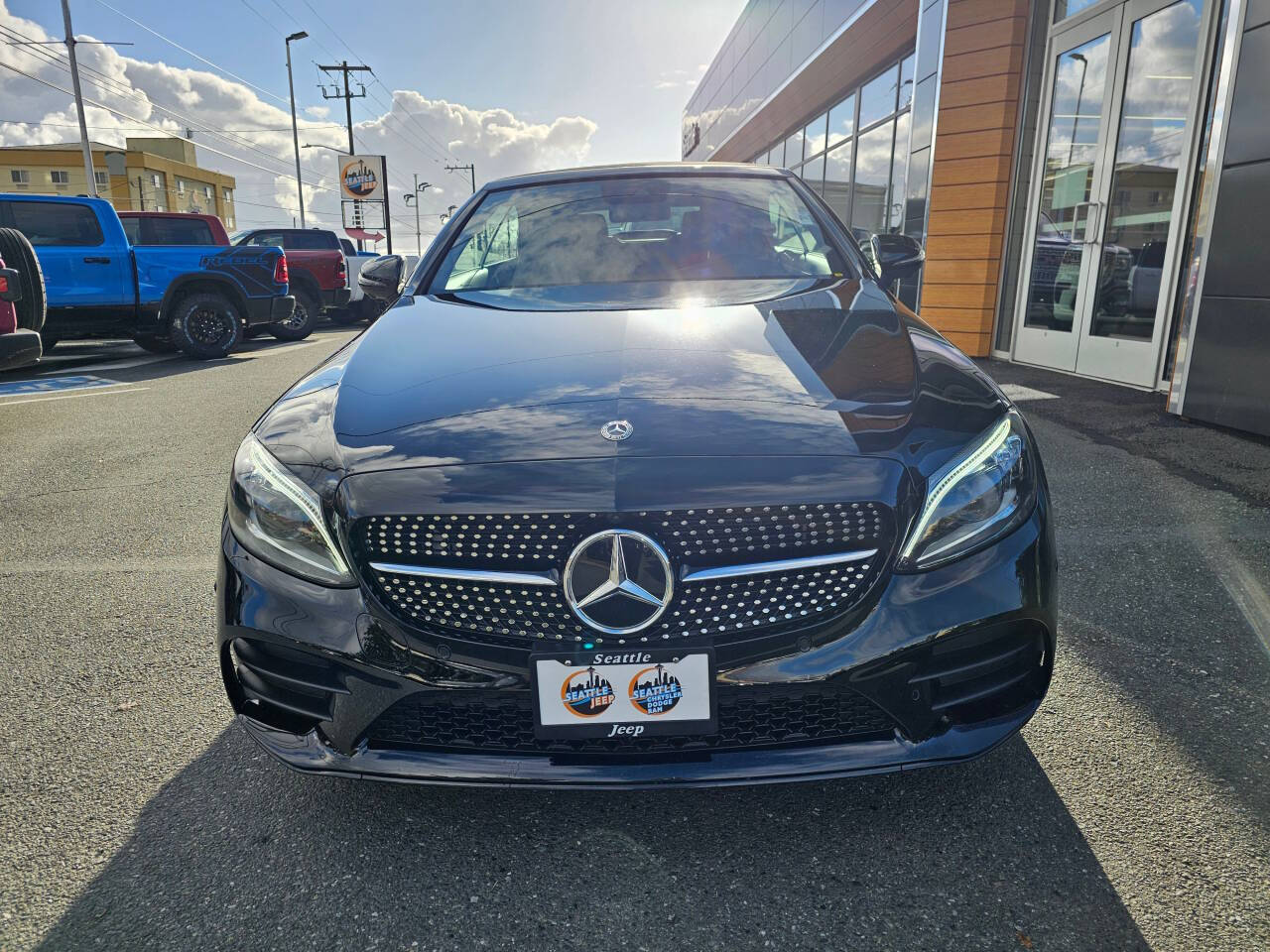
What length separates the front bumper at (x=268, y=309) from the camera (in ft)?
34.5

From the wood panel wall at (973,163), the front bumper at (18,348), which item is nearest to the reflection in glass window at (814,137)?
the wood panel wall at (973,163)

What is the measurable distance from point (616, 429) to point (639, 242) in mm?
1375

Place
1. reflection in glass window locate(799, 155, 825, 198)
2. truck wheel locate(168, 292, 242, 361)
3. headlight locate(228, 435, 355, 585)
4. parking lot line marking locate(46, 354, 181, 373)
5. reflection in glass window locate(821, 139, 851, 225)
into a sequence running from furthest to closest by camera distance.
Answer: reflection in glass window locate(799, 155, 825, 198) < reflection in glass window locate(821, 139, 851, 225) < truck wheel locate(168, 292, 242, 361) < parking lot line marking locate(46, 354, 181, 373) < headlight locate(228, 435, 355, 585)

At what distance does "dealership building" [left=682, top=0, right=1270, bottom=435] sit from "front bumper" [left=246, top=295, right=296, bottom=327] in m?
7.55

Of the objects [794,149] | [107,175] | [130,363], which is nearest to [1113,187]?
[130,363]

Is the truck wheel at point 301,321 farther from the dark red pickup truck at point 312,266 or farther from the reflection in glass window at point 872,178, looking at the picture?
the reflection in glass window at point 872,178

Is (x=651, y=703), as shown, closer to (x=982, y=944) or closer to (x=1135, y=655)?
(x=982, y=944)

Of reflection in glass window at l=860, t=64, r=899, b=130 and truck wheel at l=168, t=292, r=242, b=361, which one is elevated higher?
reflection in glass window at l=860, t=64, r=899, b=130

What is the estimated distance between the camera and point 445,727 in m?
1.57

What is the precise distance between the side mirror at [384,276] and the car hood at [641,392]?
3.00ft

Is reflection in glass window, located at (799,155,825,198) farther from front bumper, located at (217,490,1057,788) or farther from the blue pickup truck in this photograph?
front bumper, located at (217,490,1057,788)

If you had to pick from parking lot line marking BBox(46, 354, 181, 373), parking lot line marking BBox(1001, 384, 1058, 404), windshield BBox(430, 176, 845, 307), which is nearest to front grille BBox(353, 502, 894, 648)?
windshield BBox(430, 176, 845, 307)

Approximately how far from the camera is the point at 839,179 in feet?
49.8

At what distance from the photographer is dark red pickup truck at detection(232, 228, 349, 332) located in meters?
13.6
